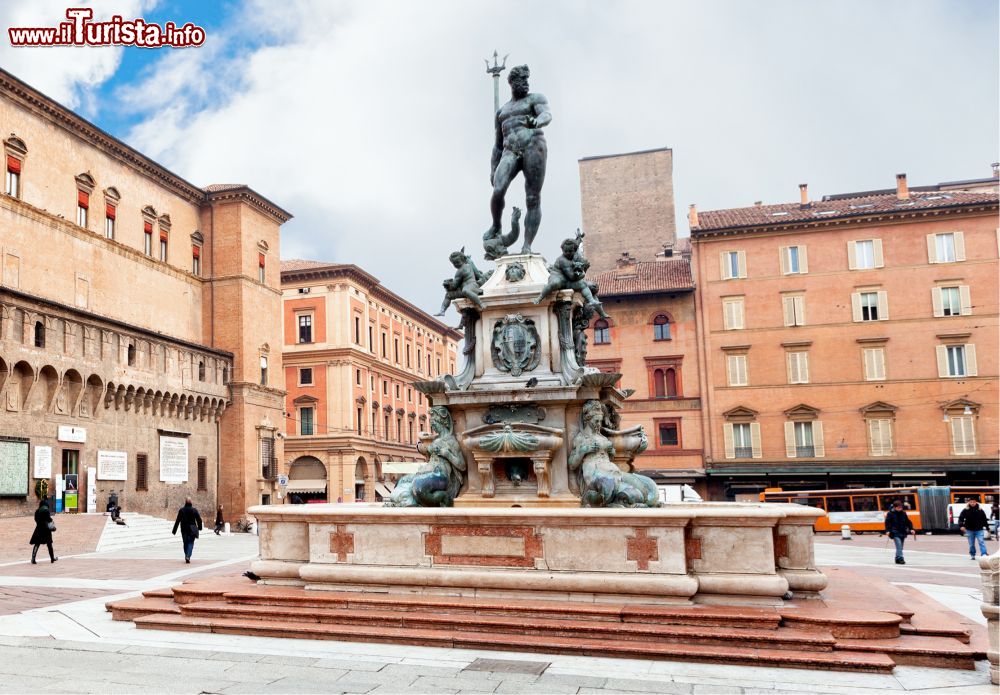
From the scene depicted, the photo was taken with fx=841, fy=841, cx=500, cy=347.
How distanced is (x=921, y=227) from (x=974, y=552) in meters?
31.1

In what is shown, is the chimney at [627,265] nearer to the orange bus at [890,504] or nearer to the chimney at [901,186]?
the chimney at [901,186]

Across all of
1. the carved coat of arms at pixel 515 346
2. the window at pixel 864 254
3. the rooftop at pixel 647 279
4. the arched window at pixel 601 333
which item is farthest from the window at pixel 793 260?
the carved coat of arms at pixel 515 346

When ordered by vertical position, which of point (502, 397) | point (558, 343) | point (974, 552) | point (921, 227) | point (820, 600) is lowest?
point (974, 552)

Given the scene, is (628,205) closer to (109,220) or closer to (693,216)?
(693,216)

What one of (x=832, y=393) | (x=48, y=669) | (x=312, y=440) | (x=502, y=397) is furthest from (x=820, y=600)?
(x=312, y=440)

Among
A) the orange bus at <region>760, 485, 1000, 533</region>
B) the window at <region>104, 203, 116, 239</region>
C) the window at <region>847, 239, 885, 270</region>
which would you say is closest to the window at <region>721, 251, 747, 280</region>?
the window at <region>847, 239, 885, 270</region>

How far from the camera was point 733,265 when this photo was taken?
4794 cm

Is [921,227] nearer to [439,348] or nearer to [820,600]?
[820,600]

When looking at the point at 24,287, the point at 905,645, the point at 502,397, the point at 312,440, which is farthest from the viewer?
the point at 312,440

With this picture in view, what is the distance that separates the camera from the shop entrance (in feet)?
111

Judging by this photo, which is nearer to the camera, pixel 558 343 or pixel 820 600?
pixel 820 600

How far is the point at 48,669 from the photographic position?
7.50 m

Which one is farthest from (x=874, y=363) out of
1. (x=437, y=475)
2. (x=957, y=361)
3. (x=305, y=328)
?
(x=437, y=475)

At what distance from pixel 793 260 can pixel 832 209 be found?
4.04 m
